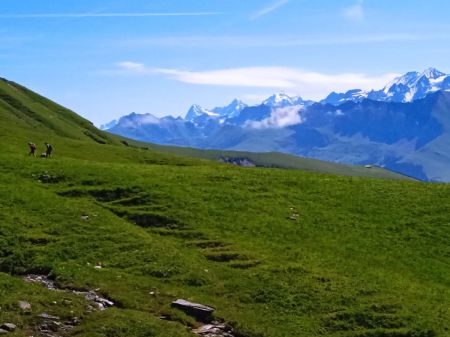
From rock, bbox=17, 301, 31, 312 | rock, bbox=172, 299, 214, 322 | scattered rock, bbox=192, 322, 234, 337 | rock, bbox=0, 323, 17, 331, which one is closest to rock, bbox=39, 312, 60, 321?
rock, bbox=17, 301, 31, 312

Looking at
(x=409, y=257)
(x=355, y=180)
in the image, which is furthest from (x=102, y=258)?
(x=355, y=180)

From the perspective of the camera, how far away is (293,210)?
180ft

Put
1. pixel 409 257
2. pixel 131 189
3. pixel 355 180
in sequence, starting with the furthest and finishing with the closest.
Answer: pixel 355 180 → pixel 131 189 → pixel 409 257

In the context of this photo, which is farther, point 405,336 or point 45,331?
point 405,336

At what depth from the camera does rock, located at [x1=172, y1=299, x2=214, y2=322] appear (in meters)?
34.3

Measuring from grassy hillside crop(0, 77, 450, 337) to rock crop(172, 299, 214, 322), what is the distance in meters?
0.63

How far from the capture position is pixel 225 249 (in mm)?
44312

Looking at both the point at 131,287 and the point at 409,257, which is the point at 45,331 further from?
the point at 409,257

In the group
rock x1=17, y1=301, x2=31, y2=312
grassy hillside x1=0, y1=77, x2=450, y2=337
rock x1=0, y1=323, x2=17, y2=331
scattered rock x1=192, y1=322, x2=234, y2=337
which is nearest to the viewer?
A: rock x1=0, y1=323, x2=17, y2=331

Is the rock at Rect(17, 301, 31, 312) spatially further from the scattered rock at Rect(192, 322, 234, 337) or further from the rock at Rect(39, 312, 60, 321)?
the scattered rock at Rect(192, 322, 234, 337)

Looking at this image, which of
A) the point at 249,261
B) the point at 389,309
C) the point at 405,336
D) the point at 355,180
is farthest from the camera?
the point at 355,180

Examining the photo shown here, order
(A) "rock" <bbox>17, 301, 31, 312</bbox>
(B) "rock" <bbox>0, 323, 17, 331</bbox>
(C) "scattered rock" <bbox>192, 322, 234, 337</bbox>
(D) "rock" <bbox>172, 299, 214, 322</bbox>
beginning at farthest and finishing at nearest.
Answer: (D) "rock" <bbox>172, 299, 214, 322</bbox> → (C) "scattered rock" <bbox>192, 322, 234, 337</bbox> → (A) "rock" <bbox>17, 301, 31, 312</bbox> → (B) "rock" <bbox>0, 323, 17, 331</bbox>

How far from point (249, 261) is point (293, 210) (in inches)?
534

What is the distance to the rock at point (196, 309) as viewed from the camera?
3428cm
